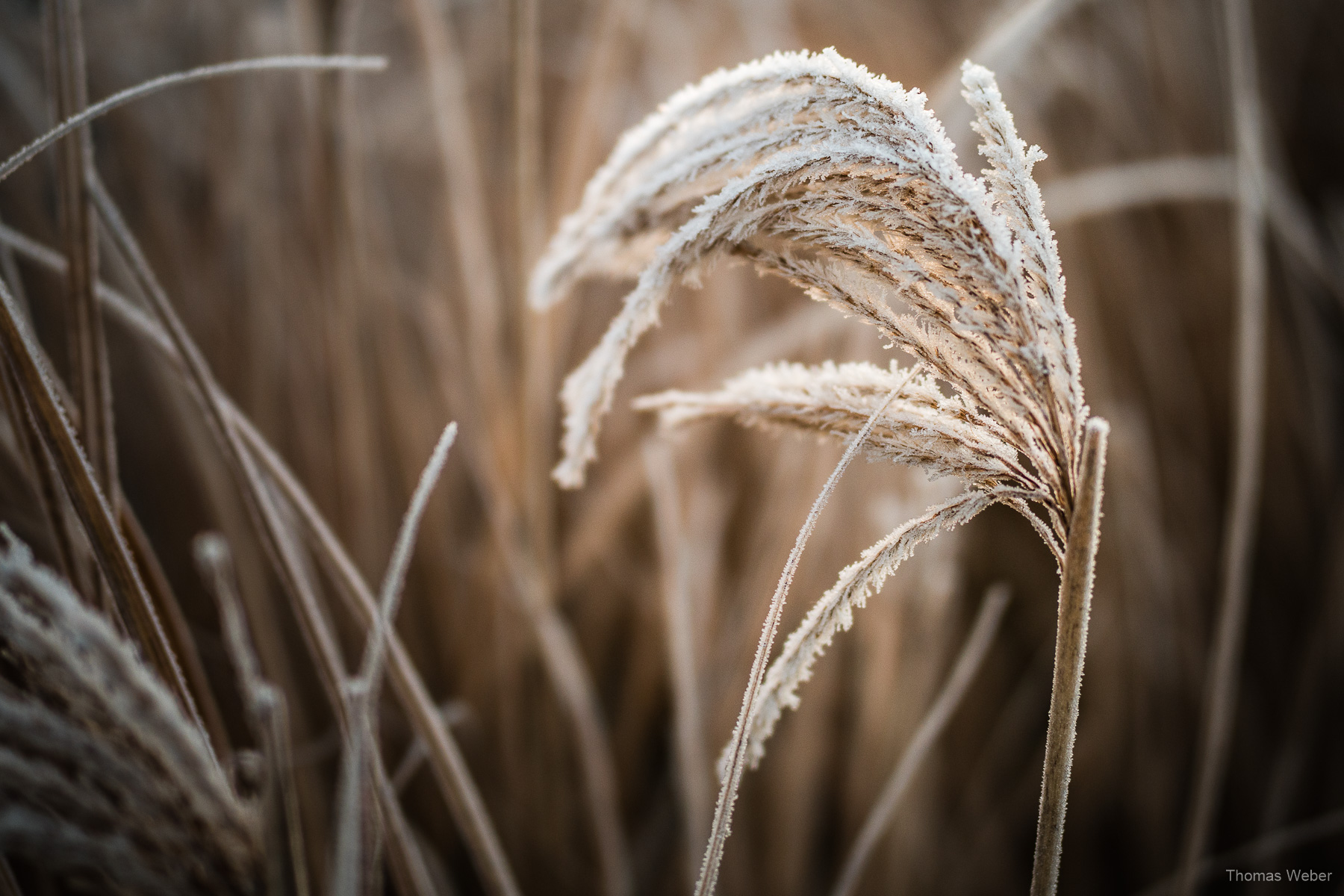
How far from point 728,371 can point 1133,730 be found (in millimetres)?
874

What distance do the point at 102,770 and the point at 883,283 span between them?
40 centimetres

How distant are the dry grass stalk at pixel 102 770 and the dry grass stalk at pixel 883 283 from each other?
22 centimetres

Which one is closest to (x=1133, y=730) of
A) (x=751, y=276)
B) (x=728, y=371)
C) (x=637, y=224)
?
(x=728, y=371)

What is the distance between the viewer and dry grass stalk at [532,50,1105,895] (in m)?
0.36

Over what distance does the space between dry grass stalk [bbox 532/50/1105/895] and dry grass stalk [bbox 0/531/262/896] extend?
22cm

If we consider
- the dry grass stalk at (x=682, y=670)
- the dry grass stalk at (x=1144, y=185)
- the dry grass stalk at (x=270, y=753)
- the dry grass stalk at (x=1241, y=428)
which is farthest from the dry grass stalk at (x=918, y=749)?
the dry grass stalk at (x=1144, y=185)

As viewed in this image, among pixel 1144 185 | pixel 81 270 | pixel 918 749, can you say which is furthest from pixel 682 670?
pixel 1144 185

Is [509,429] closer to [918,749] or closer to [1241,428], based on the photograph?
[918,749]

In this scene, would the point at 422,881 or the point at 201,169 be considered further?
the point at 201,169

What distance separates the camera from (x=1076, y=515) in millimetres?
365

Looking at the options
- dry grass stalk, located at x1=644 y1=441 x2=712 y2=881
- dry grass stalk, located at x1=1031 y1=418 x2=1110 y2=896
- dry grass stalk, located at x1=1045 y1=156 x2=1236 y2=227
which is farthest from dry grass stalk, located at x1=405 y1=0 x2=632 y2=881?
dry grass stalk, located at x1=1045 y1=156 x2=1236 y2=227

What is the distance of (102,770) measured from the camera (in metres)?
0.32

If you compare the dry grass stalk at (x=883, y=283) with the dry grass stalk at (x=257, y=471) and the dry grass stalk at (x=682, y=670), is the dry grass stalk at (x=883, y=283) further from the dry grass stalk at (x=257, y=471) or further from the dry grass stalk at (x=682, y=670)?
the dry grass stalk at (x=682, y=670)

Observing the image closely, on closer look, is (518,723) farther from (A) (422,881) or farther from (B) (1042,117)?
(B) (1042,117)
